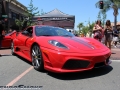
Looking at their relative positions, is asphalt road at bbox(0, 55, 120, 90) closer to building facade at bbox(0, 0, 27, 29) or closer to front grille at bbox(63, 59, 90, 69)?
front grille at bbox(63, 59, 90, 69)

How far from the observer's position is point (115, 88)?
11.5ft

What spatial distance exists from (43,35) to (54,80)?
1602 millimetres

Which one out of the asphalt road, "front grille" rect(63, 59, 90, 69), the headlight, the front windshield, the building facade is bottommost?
the asphalt road

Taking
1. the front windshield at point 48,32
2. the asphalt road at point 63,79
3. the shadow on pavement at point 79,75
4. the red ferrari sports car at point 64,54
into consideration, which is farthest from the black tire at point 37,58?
the front windshield at point 48,32

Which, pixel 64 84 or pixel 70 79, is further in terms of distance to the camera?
pixel 70 79

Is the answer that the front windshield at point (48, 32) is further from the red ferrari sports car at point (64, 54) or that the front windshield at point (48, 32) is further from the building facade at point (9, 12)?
the building facade at point (9, 12)

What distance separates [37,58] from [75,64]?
114 centimetres

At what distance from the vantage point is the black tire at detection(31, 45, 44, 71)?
180 inches

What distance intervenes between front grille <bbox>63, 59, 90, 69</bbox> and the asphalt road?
26cm

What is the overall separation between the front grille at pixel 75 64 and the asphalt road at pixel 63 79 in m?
0.26

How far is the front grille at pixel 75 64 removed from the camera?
401cm

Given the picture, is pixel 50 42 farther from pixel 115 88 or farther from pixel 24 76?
pixel 115 88

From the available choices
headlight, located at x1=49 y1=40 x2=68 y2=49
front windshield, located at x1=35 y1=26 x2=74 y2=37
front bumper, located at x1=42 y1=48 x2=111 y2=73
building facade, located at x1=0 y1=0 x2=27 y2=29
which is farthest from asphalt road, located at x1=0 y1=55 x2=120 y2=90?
building facade, located at x1=0 y1=0 x2=27 y2=29

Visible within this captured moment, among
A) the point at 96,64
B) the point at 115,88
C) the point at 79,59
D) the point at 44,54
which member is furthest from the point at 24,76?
the point at 115,88
